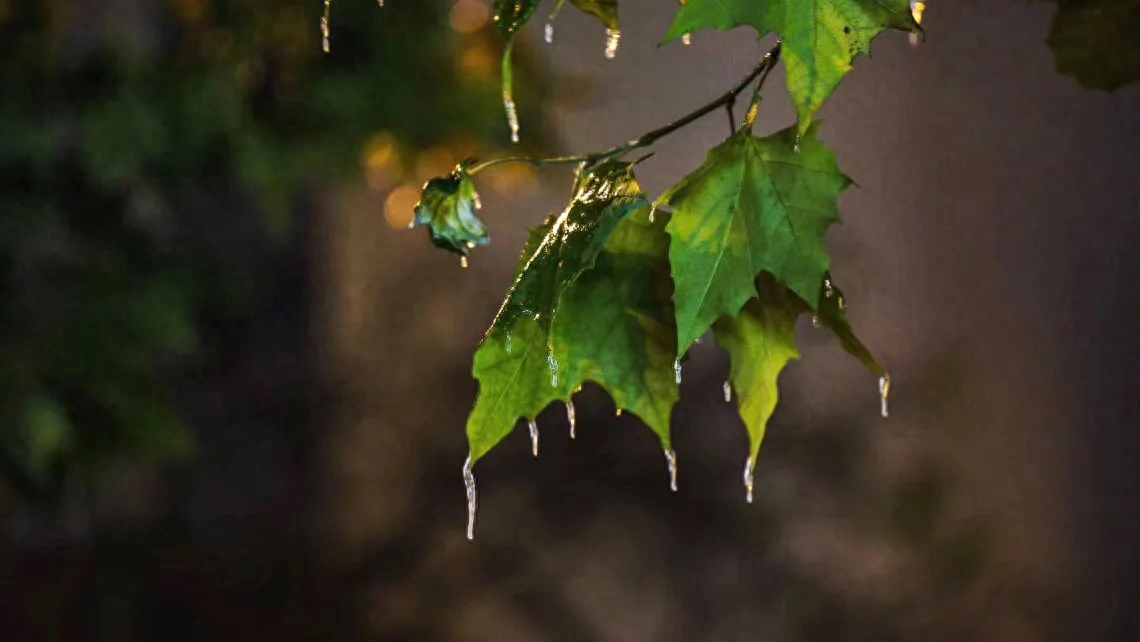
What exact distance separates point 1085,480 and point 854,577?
1.10ft

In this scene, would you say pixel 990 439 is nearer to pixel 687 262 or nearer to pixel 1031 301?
pixel 1031 301

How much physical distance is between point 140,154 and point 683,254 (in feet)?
3.65

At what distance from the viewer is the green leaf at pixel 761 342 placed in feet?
1.45

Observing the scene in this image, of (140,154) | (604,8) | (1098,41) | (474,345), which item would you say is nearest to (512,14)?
(604,8)

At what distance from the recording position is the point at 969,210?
1596 millimetres

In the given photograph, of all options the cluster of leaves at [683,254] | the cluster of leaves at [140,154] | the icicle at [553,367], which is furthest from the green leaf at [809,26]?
the cluster of leaves at [140,154]

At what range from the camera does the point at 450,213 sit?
45 centimetres

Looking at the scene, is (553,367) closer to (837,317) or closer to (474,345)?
(837,317)

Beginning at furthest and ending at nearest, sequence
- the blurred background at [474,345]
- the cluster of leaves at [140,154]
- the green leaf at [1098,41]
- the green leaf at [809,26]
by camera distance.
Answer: the blurred background at [474,345] → the cluster of leaves at [140,154] → the green leaf at [1098,41] → the green leaf at [809,26]

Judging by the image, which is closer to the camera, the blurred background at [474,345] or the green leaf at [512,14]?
the green leaf at [512,14]

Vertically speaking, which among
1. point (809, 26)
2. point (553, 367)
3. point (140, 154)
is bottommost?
point (553, 367)

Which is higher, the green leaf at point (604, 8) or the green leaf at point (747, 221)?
the green leaf at point (604, 8)

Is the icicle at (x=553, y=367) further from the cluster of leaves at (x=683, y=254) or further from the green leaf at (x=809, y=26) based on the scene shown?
the green leaf at (x=809, y=26)

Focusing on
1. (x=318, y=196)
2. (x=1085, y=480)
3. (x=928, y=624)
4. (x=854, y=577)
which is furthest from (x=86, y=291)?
(x=1085, y=480)
